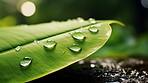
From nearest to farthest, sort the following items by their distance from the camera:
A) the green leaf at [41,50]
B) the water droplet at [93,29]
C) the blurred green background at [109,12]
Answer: the green leaf at [41,50] → the water droplet at [93,29] → the blurred green background at [109,12]

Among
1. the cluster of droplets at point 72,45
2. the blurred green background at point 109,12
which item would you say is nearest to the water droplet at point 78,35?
the cluster of droplets at point 72,45

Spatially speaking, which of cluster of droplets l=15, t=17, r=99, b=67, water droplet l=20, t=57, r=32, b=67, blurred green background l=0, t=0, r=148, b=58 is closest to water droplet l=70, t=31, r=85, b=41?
cluster of droplets l=15, t=17, r=99, b=67

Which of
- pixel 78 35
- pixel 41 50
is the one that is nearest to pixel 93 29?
pixel 78 35

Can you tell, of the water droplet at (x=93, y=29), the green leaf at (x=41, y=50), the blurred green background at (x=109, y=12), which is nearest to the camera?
the green leaf at (x=41, y=50)

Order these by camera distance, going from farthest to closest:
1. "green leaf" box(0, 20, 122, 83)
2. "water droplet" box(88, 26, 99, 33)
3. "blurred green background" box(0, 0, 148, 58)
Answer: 1. "blurred green background" box(0, 0, 148, 58)
2. "water droplet" box(88, 26, 99, 33)
3. "green leaf" box(0, 20, 122, 83)

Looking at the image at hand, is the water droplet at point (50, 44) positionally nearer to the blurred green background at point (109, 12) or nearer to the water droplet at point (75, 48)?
the water droplet at point (75, 48)

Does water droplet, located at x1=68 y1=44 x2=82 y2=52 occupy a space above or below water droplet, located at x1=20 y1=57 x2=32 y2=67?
above

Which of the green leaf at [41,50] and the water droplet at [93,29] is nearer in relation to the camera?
the green leaf at [41,50]

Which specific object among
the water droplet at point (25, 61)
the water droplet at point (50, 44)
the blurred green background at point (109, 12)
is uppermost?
the blurred green background at point (109, 12)

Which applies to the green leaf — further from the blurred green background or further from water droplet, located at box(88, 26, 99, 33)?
the blurred green background

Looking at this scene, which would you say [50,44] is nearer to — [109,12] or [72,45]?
[72,45]
